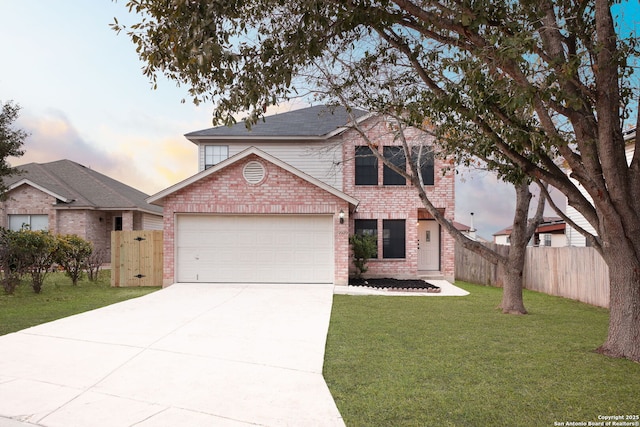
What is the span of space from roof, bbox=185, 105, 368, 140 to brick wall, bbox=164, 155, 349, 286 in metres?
2.45

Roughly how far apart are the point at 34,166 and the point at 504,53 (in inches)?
1045

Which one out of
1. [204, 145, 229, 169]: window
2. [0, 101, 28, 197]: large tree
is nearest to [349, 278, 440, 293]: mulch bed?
[204, 145, 229, 169]: window

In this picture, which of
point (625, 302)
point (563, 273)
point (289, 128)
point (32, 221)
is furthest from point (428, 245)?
point (32, 221)

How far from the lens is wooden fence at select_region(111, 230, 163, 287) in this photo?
15.4m

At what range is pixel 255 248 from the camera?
15.3 m

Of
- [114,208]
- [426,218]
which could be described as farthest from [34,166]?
[426,218]

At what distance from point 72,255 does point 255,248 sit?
20.2 ft

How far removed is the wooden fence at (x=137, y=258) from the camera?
605 inches

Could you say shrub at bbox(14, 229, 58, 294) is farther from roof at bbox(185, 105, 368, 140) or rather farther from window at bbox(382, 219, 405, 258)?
window at bbox(382, 219, 405, 258)

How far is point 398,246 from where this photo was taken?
17.5 meters

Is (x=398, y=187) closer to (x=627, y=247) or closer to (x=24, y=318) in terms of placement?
(x=627, y=247)

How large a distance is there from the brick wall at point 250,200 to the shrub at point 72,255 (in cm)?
315

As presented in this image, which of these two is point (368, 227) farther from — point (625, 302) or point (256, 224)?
point (625, 302)

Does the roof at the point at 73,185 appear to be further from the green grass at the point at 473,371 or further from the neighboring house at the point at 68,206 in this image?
the green grass at the point at 473,371
